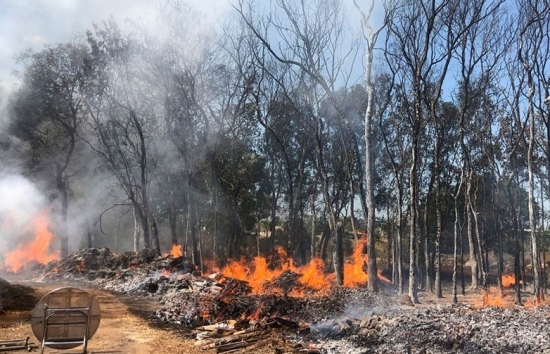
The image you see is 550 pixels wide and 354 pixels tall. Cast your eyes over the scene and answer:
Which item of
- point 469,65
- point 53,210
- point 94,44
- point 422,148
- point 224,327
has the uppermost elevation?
point 94,44

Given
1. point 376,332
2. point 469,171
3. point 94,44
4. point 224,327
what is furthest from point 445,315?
point 94,44

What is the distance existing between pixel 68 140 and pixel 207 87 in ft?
42.2

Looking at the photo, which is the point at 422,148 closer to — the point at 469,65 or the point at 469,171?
the point at 469,171

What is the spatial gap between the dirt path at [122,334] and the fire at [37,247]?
19.3 meters

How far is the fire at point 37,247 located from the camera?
32062mm

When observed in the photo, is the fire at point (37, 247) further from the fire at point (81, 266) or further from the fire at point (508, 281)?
the fire at point (508, 281)

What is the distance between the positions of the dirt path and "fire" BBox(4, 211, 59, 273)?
19274 millimetres

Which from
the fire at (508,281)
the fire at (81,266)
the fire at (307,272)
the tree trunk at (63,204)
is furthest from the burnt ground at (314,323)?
the fire at (508,281)

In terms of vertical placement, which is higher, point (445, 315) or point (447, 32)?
point (447, 32)

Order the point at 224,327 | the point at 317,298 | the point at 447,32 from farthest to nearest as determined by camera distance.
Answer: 1. the point at 447,32
2. the point at 317,298
3. the point at 224,327

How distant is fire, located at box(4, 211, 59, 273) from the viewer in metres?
32.1

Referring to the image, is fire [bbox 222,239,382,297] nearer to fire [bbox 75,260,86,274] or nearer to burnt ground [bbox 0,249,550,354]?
burnt ground [bbox 0,249,550,354]

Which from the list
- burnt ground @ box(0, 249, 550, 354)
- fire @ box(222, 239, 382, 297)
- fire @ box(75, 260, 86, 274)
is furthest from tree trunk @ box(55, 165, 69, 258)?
burnt ground @ box(0, 249, 550, 354)

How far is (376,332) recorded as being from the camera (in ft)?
34.0
